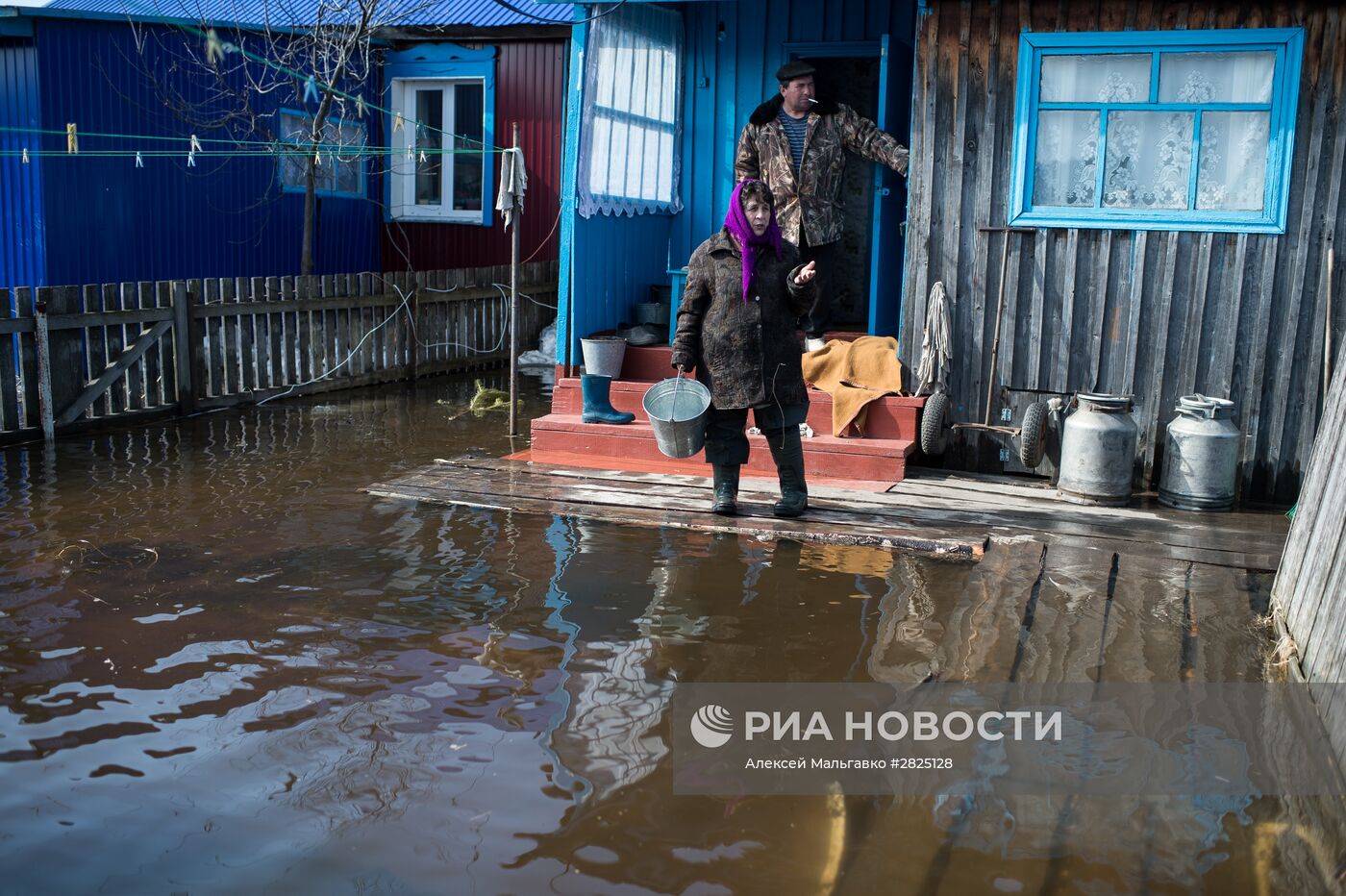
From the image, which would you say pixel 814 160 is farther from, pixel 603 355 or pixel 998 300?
pixel 603 355

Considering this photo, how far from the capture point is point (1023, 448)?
26.1 ft

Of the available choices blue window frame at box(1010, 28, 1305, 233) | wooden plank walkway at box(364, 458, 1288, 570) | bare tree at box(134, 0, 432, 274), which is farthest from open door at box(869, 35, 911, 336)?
bare tree at box(134, 0, 432, 274)

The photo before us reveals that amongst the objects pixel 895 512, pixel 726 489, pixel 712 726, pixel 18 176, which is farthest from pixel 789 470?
pixel 18 176

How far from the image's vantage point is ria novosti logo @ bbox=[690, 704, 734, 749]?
4.33 metres

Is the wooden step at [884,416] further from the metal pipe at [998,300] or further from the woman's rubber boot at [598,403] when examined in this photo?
the metal pipe at [998,300]

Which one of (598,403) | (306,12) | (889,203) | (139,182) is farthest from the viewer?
(306,12)

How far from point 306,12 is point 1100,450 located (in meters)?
13.1

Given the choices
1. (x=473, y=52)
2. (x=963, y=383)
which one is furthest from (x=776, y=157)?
(x=473, y=52)

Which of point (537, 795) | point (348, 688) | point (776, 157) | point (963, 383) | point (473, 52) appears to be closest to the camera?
point (537, 795)

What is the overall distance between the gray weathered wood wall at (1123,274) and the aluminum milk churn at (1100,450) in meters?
0.47

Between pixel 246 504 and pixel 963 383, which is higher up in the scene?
pixel 963 383

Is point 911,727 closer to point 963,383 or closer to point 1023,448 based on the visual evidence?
point 1023,448

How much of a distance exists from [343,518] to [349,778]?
11.5 feet

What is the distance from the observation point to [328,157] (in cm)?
1603
